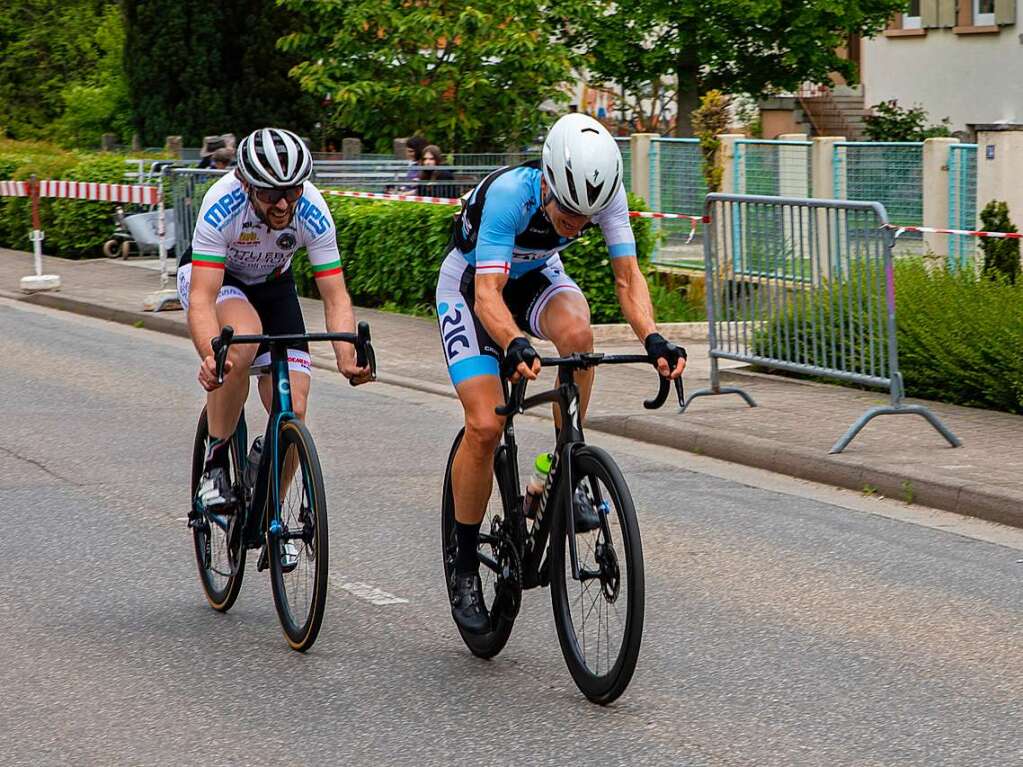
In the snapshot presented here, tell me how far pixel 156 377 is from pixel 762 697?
30.9ft

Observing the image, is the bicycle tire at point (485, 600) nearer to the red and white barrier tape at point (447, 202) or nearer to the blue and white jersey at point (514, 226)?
the blue and white jersey at point (514, 226)

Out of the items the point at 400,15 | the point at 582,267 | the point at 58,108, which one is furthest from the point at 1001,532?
the point at 58,108

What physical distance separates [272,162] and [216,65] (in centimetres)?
3329

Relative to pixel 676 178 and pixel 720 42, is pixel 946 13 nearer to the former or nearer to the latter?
pixel 720 42

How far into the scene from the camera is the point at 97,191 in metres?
22.2

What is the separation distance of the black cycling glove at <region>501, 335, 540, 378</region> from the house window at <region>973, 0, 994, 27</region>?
32.6m

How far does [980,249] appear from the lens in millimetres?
15141

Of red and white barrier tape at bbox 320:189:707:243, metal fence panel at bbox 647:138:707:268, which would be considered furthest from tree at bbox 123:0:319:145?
metal fence panel at bbox 647:138:707:268

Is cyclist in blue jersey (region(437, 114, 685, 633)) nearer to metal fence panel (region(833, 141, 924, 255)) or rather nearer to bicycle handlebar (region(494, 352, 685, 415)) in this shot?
bicycle handlebar (region(494, 352, 685, 415))

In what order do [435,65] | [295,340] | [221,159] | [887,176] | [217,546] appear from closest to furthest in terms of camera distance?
[295,340] < [217,546] < [887,176] < [221,159] < [435,65]

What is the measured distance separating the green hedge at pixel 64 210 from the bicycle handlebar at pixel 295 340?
65.8ft

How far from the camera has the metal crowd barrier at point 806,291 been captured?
1038 centimetres

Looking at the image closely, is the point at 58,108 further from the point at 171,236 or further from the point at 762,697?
the point at 762,697

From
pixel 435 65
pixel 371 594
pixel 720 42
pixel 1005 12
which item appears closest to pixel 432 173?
pixel 435 65
